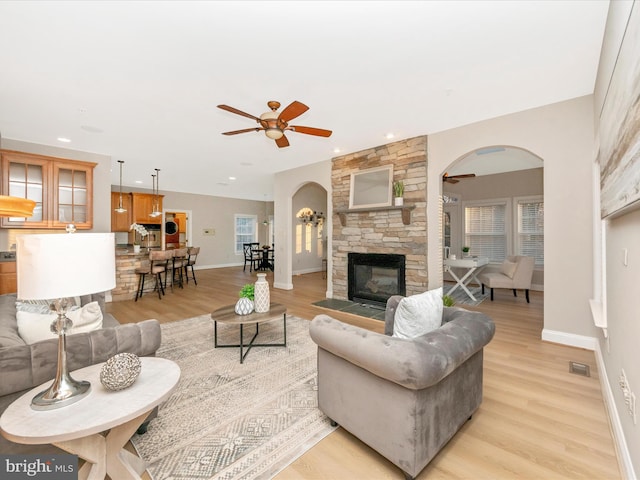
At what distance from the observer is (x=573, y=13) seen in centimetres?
196

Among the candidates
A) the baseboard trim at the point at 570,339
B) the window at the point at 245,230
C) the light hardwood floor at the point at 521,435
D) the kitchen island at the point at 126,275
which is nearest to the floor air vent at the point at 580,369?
the light hardwood floor at the point at 521,435

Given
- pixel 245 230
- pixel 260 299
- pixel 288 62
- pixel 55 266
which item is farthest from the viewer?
pixel 245 230

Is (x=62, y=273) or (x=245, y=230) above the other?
(x=245, y=230)

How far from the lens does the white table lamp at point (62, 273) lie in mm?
1098

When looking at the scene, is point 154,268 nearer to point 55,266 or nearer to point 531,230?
point 55,266

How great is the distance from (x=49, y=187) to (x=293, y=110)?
15.2ft

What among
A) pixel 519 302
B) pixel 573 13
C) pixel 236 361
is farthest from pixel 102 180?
pixel 519 302

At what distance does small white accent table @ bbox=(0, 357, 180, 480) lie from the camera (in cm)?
106

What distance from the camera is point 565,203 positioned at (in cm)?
326

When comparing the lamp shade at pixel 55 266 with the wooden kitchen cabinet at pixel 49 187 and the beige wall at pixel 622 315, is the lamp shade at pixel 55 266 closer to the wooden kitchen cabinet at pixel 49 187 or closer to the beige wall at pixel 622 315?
the beige wall at pixel 622 315

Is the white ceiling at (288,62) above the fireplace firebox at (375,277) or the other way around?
above

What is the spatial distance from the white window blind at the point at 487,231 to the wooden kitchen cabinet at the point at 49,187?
8.17m

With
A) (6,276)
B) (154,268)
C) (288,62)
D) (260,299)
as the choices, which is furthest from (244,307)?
(6,276)

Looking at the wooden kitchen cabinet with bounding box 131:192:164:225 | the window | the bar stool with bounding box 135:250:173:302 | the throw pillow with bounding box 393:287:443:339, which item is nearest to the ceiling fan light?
the throw pillow with bounding box 393:287:443:339
